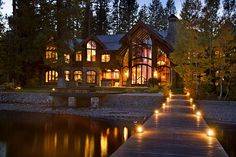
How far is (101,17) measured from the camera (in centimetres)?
6762

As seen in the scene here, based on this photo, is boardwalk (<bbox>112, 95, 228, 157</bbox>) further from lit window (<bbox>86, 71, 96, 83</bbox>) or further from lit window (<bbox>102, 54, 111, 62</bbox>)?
lit window (<bbox>86, 71, 96, 83</bbox>)

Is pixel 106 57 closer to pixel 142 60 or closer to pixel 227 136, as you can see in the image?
pixel 142 60

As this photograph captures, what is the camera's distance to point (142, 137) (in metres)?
12.2

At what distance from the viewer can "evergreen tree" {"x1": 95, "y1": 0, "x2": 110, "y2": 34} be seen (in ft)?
221

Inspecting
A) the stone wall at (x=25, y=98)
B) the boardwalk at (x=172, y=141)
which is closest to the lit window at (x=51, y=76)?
the stone wall at (x=25, y=98)

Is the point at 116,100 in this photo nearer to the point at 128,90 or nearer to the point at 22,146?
the point at 128,90

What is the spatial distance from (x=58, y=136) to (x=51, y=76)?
29.0m

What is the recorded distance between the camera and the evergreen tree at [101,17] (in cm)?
6725

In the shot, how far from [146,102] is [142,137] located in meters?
17.3

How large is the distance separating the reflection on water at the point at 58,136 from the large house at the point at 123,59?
13567 mm

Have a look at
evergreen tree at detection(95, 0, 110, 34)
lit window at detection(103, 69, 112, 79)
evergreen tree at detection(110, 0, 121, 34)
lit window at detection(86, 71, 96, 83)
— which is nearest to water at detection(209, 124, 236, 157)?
lit window at detection(103, 69, 112, 79)

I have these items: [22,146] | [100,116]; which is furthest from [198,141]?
[100,116]

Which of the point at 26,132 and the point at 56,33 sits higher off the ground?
the point at 56,33

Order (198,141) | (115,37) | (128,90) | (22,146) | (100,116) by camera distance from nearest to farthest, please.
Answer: (198,141)
(22,146)
(100,116)
(128,90)
(115,37)
